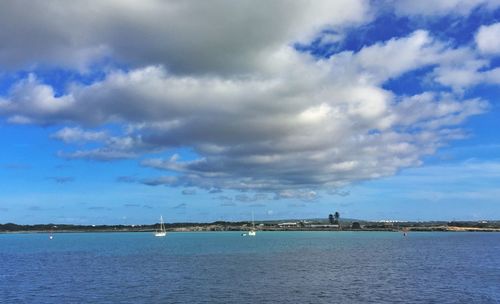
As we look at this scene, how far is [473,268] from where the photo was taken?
79.5 m

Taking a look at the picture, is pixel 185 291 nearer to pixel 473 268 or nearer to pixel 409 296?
pixel 409 296

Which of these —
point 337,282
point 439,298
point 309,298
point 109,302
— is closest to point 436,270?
point 337,282

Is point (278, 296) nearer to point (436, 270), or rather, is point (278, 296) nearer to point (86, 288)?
point (86, 288)

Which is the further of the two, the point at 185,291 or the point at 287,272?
the point at 287,272

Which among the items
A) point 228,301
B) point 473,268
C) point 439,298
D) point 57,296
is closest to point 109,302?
point 57,296

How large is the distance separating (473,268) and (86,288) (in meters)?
58.5

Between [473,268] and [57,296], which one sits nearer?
[57,296]

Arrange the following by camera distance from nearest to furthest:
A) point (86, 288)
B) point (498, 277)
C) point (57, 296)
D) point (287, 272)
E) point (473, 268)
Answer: point (57, 296) → point (86, 288) → point (498, 277) → point (287, 272) → point (473, 268)

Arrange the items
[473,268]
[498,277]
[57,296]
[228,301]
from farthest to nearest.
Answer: [473,268] < [498,277] < [57,296] < [228,301]

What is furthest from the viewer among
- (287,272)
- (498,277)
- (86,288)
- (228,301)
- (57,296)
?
(287,272)

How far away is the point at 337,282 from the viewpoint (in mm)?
61750

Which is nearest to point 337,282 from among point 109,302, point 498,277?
point 498,277

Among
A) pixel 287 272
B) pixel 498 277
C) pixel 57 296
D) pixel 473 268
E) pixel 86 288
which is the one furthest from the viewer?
pixel 473 268

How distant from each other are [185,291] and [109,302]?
9.17 m
